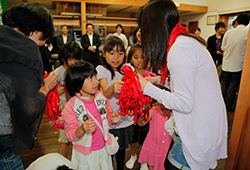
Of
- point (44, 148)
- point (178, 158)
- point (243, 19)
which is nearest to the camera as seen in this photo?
point (178, 158)

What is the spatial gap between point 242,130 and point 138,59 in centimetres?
122

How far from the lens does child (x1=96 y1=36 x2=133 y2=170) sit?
5.48 feet

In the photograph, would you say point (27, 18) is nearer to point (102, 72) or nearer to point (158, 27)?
point (158, 27)

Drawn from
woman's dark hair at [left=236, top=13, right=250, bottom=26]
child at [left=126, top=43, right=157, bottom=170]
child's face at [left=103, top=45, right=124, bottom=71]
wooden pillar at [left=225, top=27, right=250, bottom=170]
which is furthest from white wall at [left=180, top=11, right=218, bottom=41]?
child's face at [left=103, top=45, right=124, bottom=71]

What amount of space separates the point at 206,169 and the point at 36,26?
124 cm

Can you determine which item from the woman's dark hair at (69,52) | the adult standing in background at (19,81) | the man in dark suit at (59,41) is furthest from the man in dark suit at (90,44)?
the adult standing in background at (19,81)

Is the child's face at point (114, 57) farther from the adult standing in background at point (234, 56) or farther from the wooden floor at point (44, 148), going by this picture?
the adult standing in background at point (234, 56)

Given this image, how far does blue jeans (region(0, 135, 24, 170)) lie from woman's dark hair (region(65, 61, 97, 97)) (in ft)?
2.29

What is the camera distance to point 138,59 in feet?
6.55

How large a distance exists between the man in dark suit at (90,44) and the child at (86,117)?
13.0 ft

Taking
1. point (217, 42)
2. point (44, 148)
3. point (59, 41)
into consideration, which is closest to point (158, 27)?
point (44, 148)

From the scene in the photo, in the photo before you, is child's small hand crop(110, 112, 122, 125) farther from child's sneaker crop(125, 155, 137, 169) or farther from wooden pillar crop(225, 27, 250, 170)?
wooden pillar crop(225, 27, 250, 170)

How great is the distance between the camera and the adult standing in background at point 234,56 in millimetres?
3211

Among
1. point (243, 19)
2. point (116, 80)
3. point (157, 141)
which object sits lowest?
point (157, 141)
